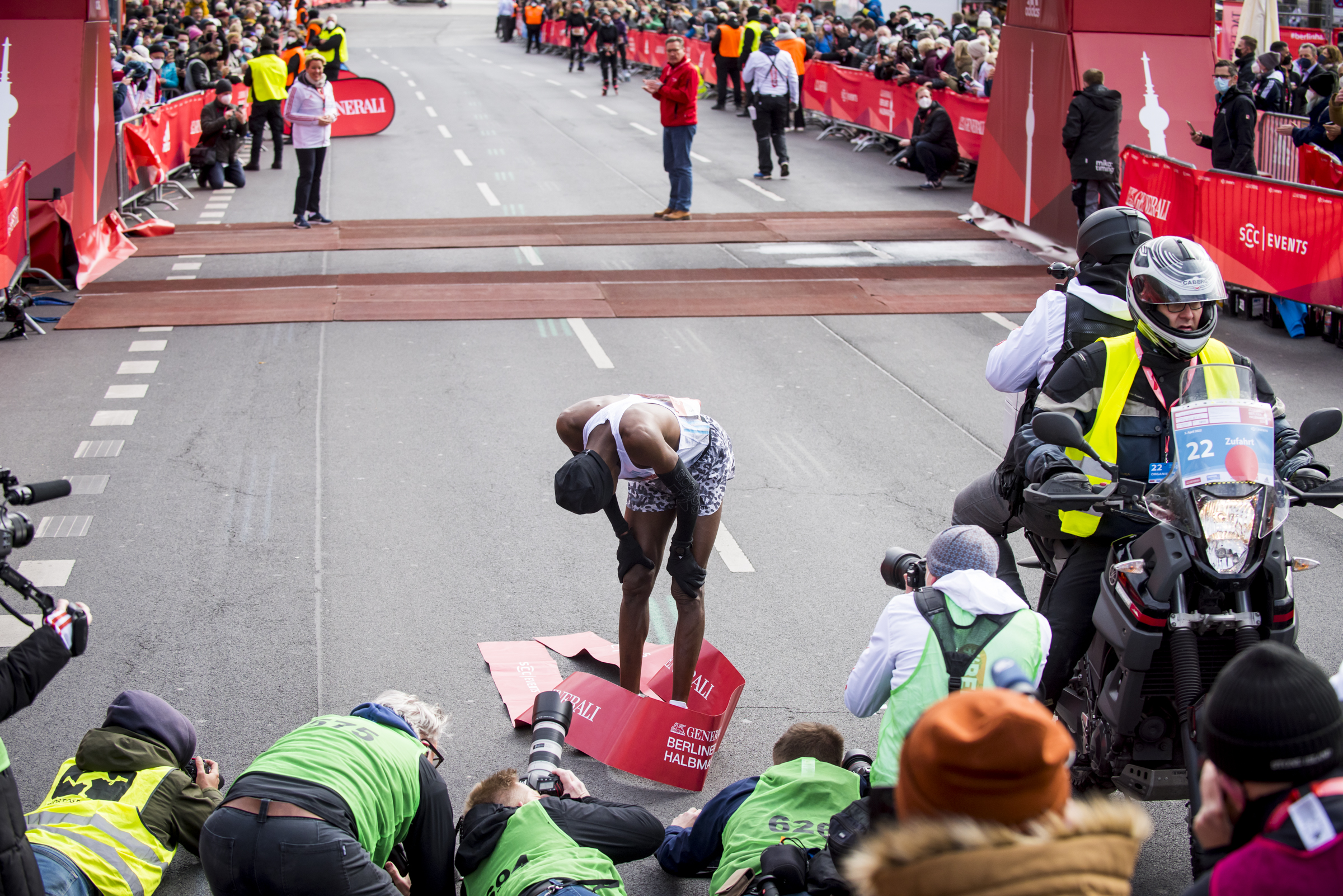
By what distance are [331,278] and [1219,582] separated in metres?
11.7

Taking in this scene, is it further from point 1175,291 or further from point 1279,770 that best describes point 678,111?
point 1279,770

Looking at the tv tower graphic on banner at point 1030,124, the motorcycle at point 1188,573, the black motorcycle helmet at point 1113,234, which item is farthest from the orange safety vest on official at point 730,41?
the motorcycle at point 1188,573

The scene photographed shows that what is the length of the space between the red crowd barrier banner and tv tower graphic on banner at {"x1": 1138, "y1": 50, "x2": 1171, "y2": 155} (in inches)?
490

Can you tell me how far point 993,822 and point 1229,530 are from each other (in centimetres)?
195

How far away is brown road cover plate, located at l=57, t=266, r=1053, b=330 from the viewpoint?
12.5m

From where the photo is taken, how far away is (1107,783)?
14.3 ft

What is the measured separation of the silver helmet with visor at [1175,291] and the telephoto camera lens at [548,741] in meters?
2.63

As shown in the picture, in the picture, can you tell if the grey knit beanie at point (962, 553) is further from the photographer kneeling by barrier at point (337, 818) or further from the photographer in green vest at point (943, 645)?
the photographer kneeling by barrier at point (337, 818)

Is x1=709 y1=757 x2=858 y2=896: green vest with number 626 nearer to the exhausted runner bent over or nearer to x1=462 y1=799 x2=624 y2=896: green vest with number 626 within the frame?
x1=462 y1=799 x2=624 y2=896: green vest with number 626

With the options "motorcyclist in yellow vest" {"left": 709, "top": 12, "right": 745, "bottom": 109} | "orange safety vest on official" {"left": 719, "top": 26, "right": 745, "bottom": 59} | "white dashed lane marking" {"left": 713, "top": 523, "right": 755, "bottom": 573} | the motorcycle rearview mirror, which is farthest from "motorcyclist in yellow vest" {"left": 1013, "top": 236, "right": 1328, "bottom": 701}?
"orange safety vest on official" {"left": 719, "top": 26, "right": 745, "bottom": 59}

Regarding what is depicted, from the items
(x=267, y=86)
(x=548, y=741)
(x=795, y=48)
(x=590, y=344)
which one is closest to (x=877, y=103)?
(x=795, y=48)

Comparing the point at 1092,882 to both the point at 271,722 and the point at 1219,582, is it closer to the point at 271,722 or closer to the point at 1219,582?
the point at 1219,582

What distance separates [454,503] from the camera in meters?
8.03

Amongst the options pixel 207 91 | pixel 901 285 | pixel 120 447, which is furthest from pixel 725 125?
pixel 120 447
